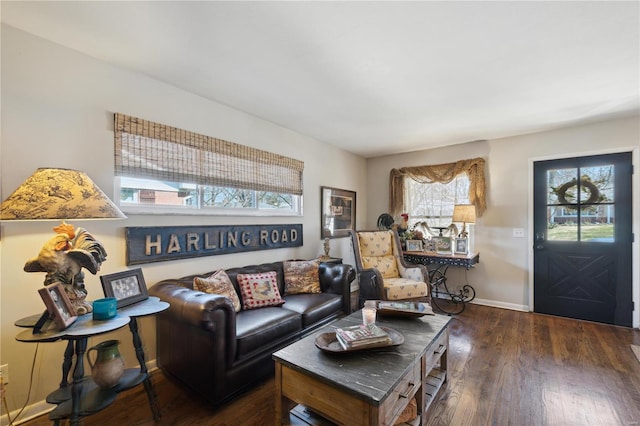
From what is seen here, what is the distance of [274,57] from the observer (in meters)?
1.94

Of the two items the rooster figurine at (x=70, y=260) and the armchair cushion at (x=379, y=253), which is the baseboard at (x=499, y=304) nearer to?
the armchair cushion at (x=379, y=253)

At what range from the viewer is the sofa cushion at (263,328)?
6.21 feet

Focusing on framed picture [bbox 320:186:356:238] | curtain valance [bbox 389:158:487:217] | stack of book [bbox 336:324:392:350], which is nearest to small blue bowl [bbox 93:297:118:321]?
stack of book [bbox 336:324:392:350]

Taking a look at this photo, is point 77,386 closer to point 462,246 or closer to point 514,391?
point 514,391

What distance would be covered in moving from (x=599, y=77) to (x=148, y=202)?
148 inches

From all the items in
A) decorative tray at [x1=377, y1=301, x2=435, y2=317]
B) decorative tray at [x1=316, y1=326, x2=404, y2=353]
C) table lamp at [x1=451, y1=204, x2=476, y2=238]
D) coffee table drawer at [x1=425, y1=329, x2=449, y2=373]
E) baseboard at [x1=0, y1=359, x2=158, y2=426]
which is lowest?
baseboard at [x1=0, y1=359, x2=158, y2=426]

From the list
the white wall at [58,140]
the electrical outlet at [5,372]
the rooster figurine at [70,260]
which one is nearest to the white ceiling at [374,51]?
the white wall at [58,140]

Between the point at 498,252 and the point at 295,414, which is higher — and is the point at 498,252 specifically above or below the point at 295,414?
above

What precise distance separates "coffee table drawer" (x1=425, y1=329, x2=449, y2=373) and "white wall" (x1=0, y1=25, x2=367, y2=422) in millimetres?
1954

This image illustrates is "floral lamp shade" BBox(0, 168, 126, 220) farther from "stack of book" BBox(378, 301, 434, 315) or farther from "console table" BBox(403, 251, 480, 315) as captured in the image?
"console table" BBox(403, 251, 480, 315)

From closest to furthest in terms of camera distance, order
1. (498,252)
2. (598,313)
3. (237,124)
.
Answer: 1. (237,124)
2. (598,313)
3. (498,252)

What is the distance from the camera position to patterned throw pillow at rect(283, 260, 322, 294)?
288cm

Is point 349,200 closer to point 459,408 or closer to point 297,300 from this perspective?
point 297,300

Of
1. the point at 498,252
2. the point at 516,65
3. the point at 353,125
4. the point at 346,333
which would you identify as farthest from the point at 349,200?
the point at 346,333
